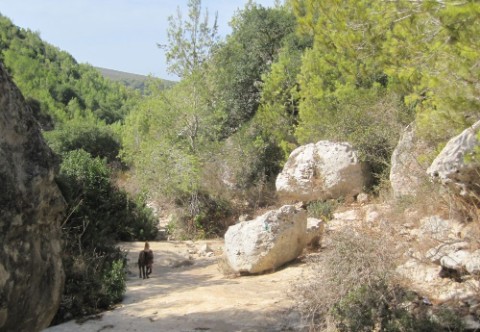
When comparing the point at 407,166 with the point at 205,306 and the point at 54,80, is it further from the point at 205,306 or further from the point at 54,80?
the point at 54,80

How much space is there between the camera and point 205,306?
7742 mm

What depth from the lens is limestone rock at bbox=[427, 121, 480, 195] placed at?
7.32 m

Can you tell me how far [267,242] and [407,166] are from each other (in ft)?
13.3

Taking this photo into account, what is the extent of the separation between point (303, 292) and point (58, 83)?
4957 centimetres

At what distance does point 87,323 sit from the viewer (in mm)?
7453

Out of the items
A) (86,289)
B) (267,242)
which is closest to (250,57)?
(267,242)

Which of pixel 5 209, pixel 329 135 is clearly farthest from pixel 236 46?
pixel 5 209

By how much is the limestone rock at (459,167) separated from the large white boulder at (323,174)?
736cm

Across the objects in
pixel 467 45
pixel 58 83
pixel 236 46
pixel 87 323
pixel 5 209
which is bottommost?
pixel 87 323

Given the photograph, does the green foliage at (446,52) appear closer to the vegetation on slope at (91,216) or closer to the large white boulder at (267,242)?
the large white boulder at (267,242)

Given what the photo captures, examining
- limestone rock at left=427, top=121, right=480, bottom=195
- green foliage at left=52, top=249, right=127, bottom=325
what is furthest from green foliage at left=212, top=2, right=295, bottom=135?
limestone rock at left=427, top=121, right=480, bottom=195

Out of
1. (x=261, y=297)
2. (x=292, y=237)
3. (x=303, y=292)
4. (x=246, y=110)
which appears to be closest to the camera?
(x=303, y=292)

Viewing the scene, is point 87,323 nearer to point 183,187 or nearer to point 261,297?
point 261,297

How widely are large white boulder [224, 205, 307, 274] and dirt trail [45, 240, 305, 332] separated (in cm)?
27
